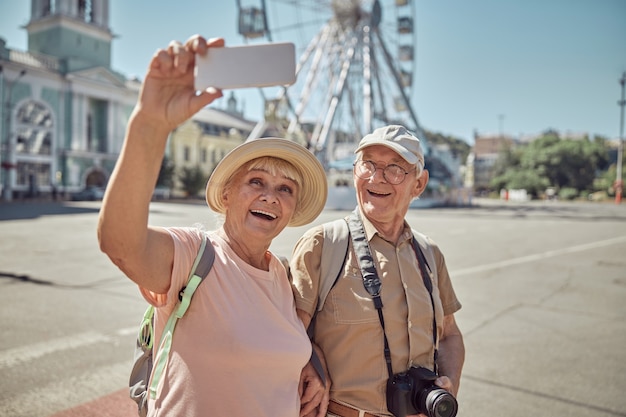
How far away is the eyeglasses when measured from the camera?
215cm

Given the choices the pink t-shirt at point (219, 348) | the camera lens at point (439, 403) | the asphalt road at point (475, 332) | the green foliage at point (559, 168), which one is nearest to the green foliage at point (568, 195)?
the green foliage at point (559, 168)

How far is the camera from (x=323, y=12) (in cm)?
3091

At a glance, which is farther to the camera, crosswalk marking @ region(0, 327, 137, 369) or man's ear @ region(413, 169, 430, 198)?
crosswalk marking @ region(0, 327, 137, 369)

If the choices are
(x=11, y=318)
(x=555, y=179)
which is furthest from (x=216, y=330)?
(x=555, y=179)

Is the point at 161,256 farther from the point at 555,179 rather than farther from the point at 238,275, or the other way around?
the point at 555,179

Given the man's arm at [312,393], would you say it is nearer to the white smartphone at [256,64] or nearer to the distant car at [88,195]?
the white smartphone at [256,64]

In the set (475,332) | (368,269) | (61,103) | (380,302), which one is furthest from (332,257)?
(61,103)

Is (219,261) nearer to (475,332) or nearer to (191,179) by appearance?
(475,332)

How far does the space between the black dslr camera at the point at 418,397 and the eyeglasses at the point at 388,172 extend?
773mm

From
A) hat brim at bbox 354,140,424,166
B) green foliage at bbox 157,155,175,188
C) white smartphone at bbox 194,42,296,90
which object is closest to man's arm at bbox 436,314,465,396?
hat brim at bbox 354,140,424,166

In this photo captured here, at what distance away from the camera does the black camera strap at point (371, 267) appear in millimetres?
1934

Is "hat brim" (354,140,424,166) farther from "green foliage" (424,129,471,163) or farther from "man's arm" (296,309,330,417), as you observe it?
"green foliage" (424,129,471,163)

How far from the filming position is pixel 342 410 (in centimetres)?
196

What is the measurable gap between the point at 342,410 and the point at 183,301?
81cm
